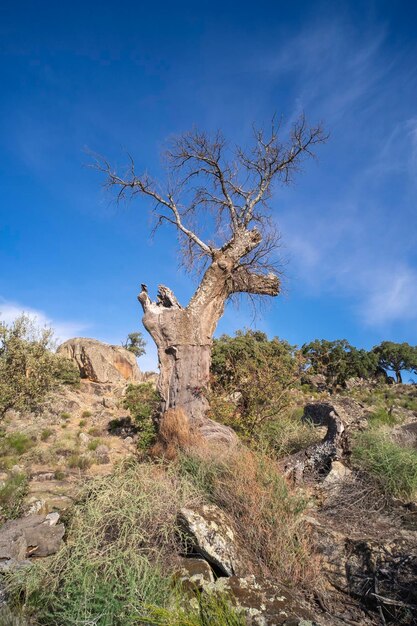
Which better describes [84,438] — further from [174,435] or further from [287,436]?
[287,436]

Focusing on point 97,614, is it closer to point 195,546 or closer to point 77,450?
point 195,546

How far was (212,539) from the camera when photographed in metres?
3.65

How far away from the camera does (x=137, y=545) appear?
3.54 meters

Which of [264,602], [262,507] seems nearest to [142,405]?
[262,507]

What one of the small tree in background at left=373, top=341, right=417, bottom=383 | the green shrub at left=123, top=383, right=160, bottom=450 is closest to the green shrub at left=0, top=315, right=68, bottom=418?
the green shrub at left=123, top=383, right=160, bottom=450

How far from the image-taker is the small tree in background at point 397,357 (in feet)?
149

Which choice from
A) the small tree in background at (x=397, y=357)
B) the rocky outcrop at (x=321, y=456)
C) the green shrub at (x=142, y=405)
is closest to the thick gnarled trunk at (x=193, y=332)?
the rocky outcrop at (x=321, y=456)

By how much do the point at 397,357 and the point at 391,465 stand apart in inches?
1808

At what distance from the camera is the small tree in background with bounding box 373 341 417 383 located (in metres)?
45.4

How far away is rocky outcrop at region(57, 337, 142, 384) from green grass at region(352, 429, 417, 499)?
93.8 feet

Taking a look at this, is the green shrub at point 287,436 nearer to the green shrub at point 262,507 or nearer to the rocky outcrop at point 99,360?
the green shrub at point 262,507

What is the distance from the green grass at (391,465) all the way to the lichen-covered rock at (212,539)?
2.96 metres

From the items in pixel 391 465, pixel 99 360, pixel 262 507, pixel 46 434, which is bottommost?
pixel 262 507

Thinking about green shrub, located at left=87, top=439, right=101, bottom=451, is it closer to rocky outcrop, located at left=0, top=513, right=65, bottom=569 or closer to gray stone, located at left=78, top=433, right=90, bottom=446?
gray stone, located at left=78, top=433, right=90, bottom=446
